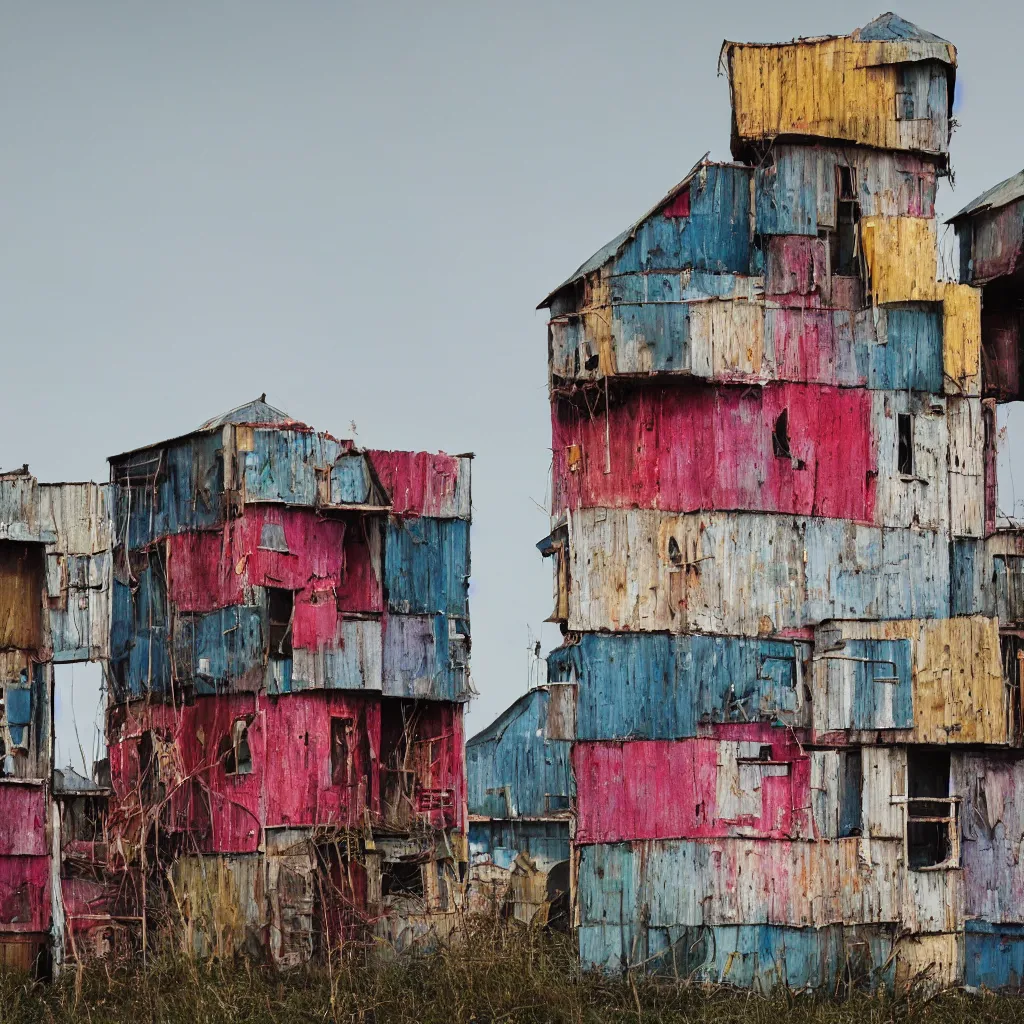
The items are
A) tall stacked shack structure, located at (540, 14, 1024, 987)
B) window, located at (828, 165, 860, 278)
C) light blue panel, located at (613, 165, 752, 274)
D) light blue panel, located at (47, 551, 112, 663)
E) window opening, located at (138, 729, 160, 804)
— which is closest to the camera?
tall stacked shack structure, located at (540, 14, 1024, 987)

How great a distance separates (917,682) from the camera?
3150cm

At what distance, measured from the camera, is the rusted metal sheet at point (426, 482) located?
134ft

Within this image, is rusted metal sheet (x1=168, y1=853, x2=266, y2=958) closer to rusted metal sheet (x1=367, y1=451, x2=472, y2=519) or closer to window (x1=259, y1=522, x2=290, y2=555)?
window (x1=259, y1=522, x2=290, y2=555)

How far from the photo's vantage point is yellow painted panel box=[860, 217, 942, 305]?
3259cm

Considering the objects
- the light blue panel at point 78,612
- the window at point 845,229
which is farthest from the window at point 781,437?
the light blue panel at point 78,612

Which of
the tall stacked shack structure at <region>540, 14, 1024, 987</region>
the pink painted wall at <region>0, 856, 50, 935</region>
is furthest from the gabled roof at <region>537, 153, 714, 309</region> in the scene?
the pink painted wall at <region>0, 856, 50, 935</region>

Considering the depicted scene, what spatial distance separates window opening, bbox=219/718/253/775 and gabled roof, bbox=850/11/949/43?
56.1 feet

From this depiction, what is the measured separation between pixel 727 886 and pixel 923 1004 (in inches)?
136

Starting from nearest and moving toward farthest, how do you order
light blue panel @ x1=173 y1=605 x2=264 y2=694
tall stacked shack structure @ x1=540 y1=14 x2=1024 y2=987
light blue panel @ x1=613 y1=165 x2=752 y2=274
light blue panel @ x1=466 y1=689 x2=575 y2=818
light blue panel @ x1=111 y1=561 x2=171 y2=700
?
tall stacked shack structure @ x1=540 y1=14 x2=1024 y2=987 → light blue panel @ x1=613 y1=165 x2=752 y2=274 → light blue panel @ x1=173 y1=605 x2=264 y2=694 → light blue panel @ x1=111 y1=561 x2=171 y2=700 → light blue panel @ x1=466 y1=689 x2=575 y2=818

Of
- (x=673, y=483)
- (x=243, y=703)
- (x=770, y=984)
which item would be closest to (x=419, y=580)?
(x=243, y=703)

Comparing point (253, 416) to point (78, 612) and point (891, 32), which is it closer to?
point (78, 612)

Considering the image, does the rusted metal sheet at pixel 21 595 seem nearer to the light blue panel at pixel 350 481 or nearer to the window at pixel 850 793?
the light blue panel at pixel 350 481

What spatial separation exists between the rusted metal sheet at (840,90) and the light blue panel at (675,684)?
8352 mm

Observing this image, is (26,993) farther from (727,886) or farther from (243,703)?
(727,886)
